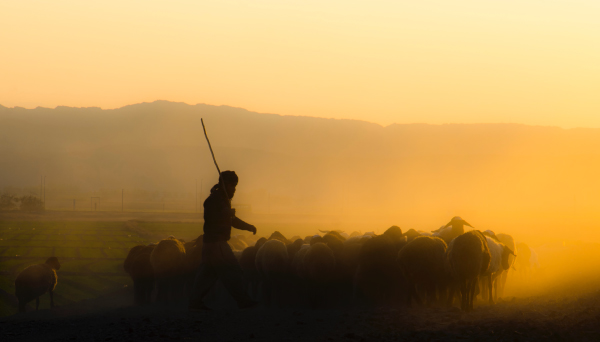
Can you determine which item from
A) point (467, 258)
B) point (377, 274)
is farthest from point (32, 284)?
point (467, 258)

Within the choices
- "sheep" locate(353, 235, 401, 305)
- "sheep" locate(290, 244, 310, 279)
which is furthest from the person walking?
"sheep" locate(353, 235, 401, 305)

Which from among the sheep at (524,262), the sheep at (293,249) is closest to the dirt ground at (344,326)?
the sheep at (293,249)

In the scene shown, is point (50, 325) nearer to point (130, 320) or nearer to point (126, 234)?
point (130, 320)

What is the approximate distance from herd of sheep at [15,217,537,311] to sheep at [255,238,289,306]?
0.10ft

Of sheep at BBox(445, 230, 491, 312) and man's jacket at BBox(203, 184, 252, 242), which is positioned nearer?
man's jacket at BBox(203, 184, 252, 242)

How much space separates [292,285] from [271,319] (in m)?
5.27

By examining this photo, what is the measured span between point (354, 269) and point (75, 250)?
2344 inches

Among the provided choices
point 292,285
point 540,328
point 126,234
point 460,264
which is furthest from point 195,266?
point 126,234

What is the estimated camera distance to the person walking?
12.5 meters

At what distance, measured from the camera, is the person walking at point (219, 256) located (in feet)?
41.1

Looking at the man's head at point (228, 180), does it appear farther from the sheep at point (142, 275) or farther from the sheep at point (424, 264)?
the sheep at point (142, 275)

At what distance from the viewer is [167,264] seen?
60.6 ft

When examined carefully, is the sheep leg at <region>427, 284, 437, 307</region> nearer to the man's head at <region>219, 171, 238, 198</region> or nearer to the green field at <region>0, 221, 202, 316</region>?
the man's head at <region>219, 171, 238, 198</region>

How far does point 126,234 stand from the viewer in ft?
304
